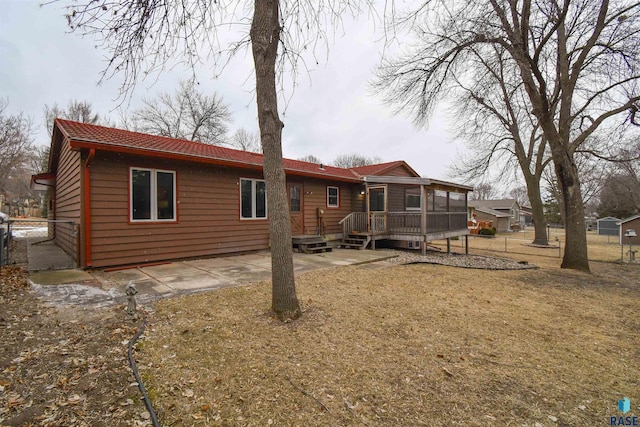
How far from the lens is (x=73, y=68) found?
160 inches

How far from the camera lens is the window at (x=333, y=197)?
11901 mm

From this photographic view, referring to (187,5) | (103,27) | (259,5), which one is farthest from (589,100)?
(103,27)

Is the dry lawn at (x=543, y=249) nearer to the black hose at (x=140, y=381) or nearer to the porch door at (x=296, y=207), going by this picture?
the porch door at (x=296, y=207)

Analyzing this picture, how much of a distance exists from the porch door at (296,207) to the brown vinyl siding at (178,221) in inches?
49.9

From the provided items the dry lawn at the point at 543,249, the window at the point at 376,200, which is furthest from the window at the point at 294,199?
the dry lawn at the point at 543,249

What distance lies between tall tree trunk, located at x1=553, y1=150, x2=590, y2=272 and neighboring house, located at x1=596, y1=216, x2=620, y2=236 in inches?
1009

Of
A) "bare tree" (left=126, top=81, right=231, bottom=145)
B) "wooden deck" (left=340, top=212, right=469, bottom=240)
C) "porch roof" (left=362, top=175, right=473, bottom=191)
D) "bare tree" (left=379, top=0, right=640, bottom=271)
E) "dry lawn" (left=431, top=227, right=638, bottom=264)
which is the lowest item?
"dry lawn" (left=431, top=227, right=638, bottom=264)

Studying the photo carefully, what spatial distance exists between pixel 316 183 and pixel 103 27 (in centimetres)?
836

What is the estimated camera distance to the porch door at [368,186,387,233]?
436 inches

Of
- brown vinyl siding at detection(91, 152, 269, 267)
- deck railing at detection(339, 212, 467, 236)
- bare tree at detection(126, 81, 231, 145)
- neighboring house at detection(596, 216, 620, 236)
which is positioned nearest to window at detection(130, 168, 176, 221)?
brown vinyl siding at detection(91, 152, 269, 267)

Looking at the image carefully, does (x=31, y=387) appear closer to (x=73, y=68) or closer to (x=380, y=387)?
(x=380, y=387)

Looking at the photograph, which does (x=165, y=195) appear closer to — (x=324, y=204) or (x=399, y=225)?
(x=324, y=204)

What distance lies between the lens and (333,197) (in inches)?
476

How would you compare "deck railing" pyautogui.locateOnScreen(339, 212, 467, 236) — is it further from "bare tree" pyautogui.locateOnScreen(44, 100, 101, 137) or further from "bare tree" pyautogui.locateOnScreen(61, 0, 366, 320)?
"bare tree" pyautogui.locateOnScreen(44, 100, 101, 137)
